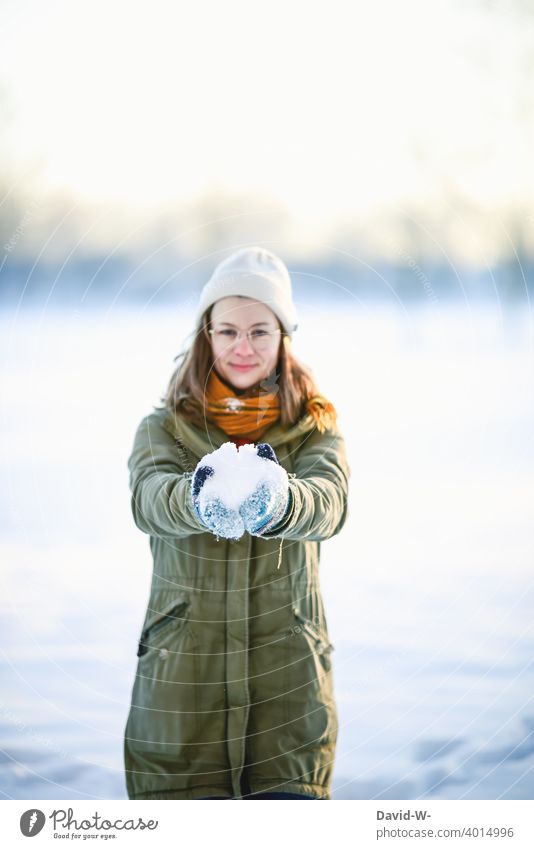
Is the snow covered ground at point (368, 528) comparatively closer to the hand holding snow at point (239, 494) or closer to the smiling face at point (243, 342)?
the smiling face at point (243, 342)

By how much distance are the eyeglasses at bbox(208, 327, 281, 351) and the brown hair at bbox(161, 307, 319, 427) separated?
18 millimetres

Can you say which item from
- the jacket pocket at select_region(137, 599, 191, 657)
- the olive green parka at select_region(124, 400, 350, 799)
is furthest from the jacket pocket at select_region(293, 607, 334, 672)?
the jacket pocket at select_region(137, 599, 191, 657)

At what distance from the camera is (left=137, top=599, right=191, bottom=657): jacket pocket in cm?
112

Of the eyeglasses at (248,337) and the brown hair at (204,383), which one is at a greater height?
the eyeglasses at (248,337)

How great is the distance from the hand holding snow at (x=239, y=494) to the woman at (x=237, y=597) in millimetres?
131

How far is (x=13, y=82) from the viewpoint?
1.35 meters

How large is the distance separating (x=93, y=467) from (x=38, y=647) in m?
0.27

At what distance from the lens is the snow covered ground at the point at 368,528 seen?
1.36m

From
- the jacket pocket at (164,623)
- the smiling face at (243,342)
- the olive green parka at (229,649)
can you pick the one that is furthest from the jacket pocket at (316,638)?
the smiling face at (243,342)

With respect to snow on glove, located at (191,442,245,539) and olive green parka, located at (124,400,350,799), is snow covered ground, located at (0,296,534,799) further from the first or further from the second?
snow on glove, located at (191,442,245,539)

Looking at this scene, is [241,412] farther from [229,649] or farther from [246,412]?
[229,649]

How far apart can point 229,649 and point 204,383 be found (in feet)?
1.04

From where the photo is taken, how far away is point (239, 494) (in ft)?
3.07

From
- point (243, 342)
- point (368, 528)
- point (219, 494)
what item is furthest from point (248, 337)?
point (368, 528)
